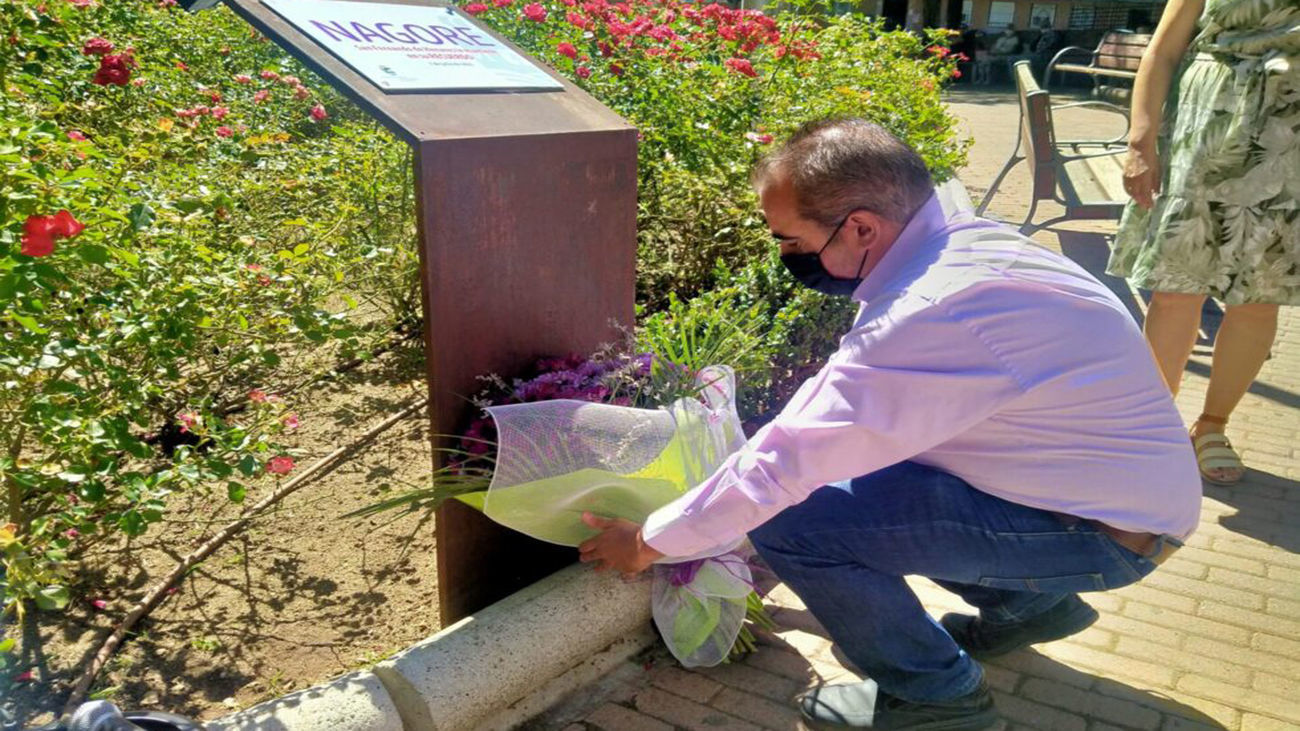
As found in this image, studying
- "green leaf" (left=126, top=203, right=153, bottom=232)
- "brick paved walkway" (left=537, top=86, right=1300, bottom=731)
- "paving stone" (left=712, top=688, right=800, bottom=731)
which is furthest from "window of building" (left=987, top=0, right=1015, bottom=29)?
"green leaf" (left=126, top=203, right=153, bottom=232)

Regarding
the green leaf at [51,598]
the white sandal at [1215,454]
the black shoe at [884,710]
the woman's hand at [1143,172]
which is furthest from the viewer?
the white sandal at [1215,454]

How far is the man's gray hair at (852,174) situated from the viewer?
203 cm

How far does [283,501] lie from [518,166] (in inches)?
61.9

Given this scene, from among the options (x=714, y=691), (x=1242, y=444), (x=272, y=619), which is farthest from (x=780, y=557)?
(x=1242, y=444)

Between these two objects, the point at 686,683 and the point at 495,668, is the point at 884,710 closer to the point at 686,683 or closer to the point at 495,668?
the point at 686,683

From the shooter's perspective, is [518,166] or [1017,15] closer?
[518,166]

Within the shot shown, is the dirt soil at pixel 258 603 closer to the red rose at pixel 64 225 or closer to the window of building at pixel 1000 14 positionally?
the red rose at pixel 64 225

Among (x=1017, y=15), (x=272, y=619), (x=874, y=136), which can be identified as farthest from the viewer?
(x=1017, y=15)

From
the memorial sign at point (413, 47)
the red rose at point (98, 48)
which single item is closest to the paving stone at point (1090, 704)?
the memorial sign at point (413, 47)

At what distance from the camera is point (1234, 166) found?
128 inches

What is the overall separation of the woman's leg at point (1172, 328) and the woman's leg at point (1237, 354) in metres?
0.13

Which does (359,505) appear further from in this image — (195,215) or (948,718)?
(948,718)

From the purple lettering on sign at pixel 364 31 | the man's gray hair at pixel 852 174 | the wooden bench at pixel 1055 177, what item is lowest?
the wooden bench at pixel 1055 177

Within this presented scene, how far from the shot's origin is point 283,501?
132 inches
